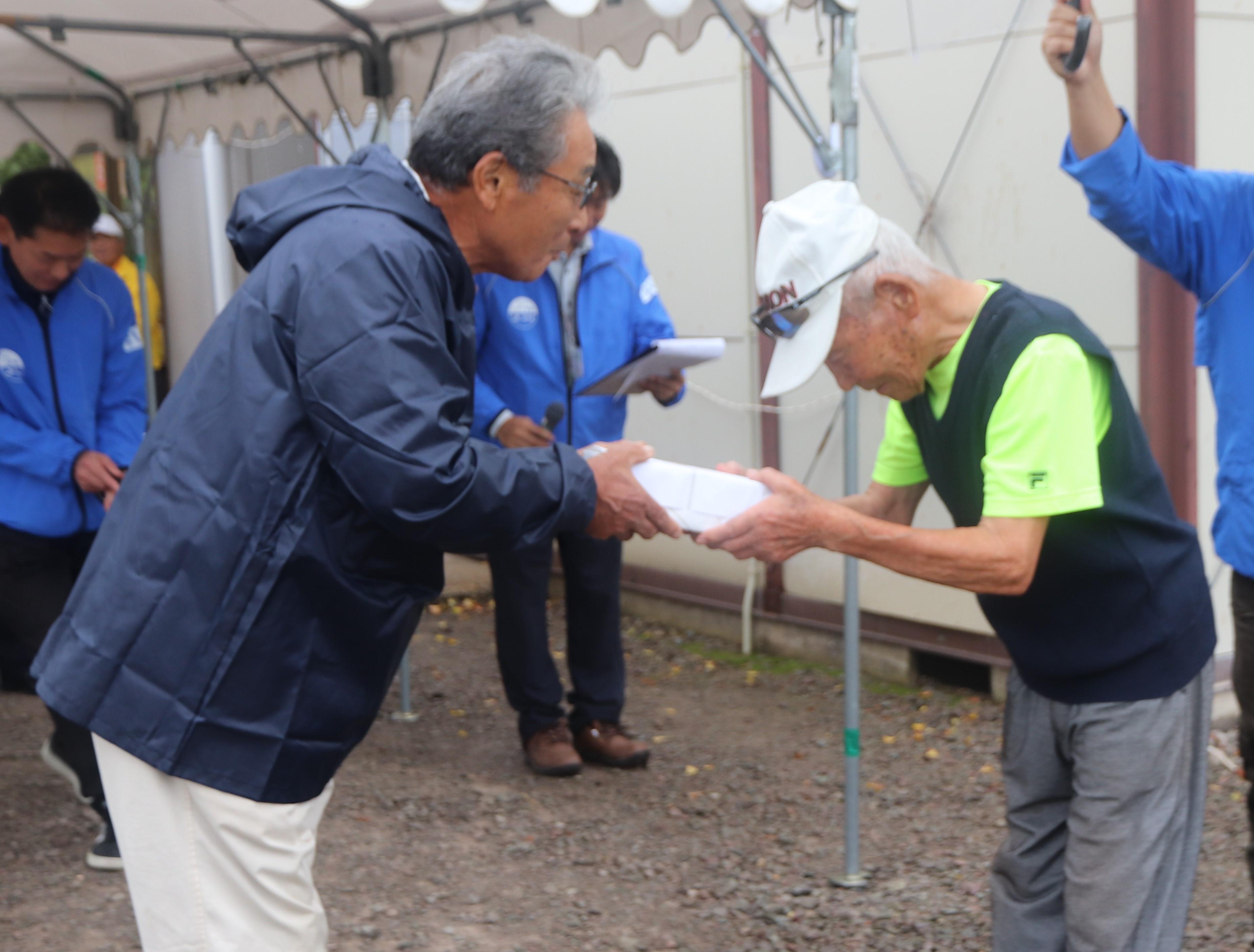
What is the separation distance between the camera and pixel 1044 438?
1.96 meters

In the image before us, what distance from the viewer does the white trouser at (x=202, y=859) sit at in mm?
1856

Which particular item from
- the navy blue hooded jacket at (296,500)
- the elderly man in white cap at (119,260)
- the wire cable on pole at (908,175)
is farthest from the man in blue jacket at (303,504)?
the elderly man in white cap at (119,260)

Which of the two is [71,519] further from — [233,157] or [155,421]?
[233,157]

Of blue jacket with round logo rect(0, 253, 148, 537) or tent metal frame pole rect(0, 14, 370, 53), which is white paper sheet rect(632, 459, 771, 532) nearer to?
blue jacket with round logo rect(0, 253, 148, 537)

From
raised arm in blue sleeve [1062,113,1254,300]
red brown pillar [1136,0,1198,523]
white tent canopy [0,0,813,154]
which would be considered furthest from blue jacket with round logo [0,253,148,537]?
red brown pillar [1136,0,1198,523]

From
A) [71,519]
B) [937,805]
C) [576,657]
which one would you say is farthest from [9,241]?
[937,805]

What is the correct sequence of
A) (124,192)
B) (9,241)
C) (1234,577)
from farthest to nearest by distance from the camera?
(124,192) → (9,241) → (1234,577)

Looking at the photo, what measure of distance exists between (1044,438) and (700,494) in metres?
0.54

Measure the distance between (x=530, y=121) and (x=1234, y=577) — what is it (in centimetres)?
169

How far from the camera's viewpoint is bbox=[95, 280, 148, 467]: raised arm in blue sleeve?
4012mm

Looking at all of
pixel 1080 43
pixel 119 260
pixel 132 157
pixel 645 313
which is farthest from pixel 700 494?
pixel 119 260

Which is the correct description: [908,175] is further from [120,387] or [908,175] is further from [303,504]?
[303,504]

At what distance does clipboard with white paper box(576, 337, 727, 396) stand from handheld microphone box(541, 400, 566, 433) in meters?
0.07

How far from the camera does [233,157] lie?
32.3ft
